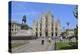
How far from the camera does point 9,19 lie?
5.89 ft

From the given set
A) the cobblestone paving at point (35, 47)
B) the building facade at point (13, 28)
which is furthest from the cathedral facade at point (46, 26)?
the building facade at point (13, 28)

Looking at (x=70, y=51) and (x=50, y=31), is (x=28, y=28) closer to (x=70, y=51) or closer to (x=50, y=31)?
(x=50, y=31)

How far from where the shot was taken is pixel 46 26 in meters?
1.91

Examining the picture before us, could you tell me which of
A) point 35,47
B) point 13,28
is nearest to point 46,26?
point 35,47

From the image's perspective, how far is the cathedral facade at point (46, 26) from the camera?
1.88 metres

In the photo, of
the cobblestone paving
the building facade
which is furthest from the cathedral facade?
the building facade

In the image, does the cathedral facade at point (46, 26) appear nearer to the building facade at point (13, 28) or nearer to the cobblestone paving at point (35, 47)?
the cobblestone paving at point (35, 47)

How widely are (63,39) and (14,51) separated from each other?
1.89ft

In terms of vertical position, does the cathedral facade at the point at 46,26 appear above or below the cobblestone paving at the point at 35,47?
above

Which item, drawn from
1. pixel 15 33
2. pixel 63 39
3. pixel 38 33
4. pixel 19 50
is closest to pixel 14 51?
pixel 19 50

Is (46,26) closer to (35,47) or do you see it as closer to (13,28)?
(35,47)

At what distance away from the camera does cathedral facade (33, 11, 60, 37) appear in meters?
1.88

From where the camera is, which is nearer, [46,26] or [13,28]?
[13,28]

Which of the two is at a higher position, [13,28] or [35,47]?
[13,28]
